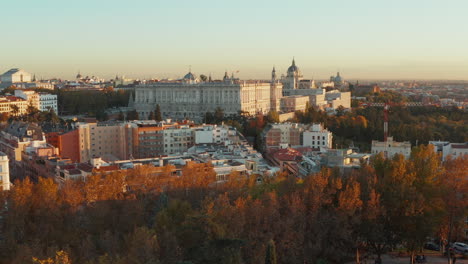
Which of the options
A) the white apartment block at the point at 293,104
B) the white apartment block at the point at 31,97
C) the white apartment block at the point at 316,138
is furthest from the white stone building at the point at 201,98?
the white apartment block at the point at 316,138

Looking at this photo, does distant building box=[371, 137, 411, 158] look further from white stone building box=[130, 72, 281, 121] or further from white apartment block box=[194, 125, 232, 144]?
white stone building box=[130, 72, 281, 121]

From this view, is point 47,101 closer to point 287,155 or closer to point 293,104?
point 293,104

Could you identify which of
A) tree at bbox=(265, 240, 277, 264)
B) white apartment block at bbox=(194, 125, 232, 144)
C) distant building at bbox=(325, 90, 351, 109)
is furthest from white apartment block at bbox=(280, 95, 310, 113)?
tree at bbox=(265, 240, 277, 264)

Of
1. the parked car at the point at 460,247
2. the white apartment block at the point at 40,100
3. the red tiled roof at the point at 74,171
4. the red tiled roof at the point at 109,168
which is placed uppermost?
the white apartment block at the point at 40,100

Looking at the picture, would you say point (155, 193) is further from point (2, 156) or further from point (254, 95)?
point (254, 95)

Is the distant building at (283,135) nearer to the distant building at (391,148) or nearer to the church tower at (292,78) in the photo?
the distant building at (391,148)

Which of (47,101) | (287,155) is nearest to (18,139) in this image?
(287,155)
